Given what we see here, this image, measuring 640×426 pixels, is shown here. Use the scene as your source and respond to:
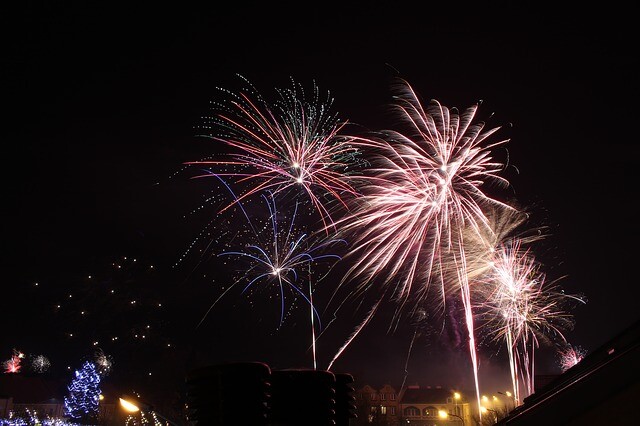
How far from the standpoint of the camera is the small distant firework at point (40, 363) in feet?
A: 158

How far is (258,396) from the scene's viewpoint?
8.27ft

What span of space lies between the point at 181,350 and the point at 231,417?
165 feet

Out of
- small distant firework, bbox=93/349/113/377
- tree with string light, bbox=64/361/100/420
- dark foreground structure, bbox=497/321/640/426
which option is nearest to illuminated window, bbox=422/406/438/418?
small distant firework, bbox=93/349/113/377

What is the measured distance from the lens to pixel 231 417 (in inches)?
97.7

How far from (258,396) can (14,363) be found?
5877 centimetres

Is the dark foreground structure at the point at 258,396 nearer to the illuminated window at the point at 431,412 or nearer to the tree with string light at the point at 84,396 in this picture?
the tree with string light at the point at 84,396

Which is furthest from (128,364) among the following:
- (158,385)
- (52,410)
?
(52,410)

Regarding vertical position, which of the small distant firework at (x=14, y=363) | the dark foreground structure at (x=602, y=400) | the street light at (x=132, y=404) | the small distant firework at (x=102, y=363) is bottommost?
the dark foreground structure at (x=602, y=400)

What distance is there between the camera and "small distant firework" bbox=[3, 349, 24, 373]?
50719 mm

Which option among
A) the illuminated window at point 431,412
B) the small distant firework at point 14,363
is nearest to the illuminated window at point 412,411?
the illuminated window at point 431,412

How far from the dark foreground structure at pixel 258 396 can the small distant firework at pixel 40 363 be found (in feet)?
172

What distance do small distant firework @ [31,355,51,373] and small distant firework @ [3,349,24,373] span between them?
2529mm

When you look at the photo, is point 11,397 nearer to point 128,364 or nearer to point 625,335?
point 128,364

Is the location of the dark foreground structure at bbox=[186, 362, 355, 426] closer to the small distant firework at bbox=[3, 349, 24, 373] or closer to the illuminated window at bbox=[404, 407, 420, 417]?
the small distant firework at bbox=[3, 349, 24, 373]
